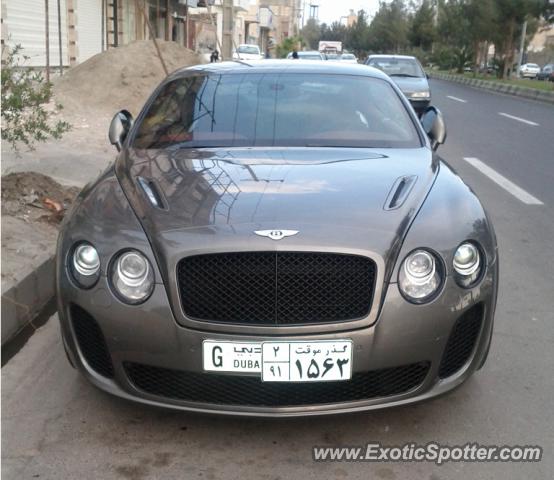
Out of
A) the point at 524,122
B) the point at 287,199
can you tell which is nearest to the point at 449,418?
the point at 287,199

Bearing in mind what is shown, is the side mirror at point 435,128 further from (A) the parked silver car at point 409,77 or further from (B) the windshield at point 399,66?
(B) the windshield at point 399,66

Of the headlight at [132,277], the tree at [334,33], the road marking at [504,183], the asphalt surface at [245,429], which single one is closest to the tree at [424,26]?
the tree at [334,33]

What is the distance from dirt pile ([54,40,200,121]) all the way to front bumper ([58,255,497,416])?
35.0 feet

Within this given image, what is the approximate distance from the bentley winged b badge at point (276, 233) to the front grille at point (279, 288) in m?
0.07

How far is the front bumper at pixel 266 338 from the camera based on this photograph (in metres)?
2.68

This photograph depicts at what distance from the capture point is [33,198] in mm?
5996

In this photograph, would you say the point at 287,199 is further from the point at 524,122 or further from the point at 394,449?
the point at 524,122

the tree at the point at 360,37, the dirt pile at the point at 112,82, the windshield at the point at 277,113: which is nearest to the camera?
the windshield at the point at 277,113

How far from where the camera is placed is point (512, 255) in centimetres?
568

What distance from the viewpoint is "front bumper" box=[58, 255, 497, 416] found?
2.68 m

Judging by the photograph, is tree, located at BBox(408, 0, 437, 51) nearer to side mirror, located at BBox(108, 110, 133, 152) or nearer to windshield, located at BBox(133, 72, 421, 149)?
windshield, located at BBox(133, 72, 421, 149)

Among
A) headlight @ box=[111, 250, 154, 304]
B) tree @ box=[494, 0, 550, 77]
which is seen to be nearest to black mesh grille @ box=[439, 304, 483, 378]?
headlight @ box=[111, 250, 154, 304]

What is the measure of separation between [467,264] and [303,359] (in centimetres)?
78

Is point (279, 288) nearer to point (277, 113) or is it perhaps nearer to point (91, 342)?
point (91, 342)
